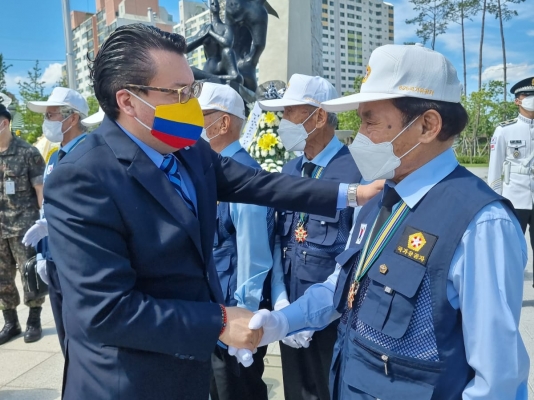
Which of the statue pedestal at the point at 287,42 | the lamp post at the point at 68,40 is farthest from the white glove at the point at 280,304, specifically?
the statue pedestal at the point at 287,42

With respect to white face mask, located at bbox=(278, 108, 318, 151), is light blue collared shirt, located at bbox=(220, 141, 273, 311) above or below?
below

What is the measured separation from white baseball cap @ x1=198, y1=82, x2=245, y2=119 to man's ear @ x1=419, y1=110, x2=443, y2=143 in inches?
66.0

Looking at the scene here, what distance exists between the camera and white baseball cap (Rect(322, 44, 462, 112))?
1.42 metres

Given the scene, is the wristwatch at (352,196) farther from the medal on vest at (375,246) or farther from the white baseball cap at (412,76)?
the white baseball cap at (412,76)

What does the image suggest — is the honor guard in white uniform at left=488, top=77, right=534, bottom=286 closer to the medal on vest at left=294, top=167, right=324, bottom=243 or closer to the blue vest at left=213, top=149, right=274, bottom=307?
the medal on vest at left=294, top=167, right=324, bottom=243

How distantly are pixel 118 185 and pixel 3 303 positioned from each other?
12.9ft

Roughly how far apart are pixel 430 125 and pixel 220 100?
174 cm

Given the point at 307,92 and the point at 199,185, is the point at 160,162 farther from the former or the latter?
the point at 307,92

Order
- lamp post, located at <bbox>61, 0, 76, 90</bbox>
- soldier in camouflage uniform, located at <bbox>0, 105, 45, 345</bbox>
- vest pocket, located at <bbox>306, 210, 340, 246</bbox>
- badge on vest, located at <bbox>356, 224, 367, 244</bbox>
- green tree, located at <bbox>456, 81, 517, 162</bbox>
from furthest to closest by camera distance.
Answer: green tree, located at <bbox>456, 81, 517, 162</bbox> < lamp post, located at <bbox>61, 0, 76, 90</bbox> < soldier in camouflage uniform, located at <bbox>0, 105, 45, 345</bbox> < vest pocket, located at <bbox>306, 210, 340, 246</bbox> < badge on vest, located at <bbox>356, 224, 367, 244</bbox>

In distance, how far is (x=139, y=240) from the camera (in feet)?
4.56

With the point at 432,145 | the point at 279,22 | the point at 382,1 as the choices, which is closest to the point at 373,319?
the point at 432,145

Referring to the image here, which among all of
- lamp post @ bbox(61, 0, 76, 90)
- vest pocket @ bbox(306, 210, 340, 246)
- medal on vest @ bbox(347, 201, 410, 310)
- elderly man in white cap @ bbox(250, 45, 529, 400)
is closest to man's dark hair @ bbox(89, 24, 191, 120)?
elderly man in white cap @ bbox(250, 45, 529, 400)

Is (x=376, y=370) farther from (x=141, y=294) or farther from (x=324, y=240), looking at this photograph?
(x=324, y=240)

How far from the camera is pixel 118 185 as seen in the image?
4.61 ft
